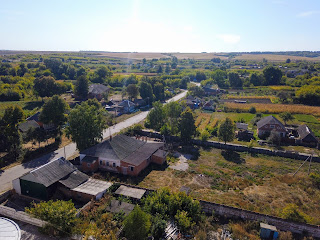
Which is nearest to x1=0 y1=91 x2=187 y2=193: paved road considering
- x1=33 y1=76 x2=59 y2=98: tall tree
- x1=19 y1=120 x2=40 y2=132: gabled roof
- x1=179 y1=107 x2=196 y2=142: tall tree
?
x1=19 y1=120 x2=40 y2=132: gabled roof

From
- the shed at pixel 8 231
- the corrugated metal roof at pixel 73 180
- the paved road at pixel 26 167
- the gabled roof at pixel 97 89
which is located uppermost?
the gabled roof at pixel 97 89

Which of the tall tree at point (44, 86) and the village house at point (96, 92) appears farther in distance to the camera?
the village house at point (96, 92)

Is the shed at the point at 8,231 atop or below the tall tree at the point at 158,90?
below

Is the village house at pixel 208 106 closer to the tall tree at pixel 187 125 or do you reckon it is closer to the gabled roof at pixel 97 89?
the tall tree at pixel 187 125

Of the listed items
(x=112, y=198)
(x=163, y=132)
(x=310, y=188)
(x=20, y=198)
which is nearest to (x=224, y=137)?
(x=163, y=132)

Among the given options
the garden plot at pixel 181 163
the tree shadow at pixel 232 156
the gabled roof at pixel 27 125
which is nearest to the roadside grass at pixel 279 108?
the tree shadow at pixel 232 156

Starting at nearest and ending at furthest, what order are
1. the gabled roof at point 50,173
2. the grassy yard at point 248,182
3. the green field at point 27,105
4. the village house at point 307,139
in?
the gabled roof at point 50,173, the grassy yard at point 248,182, the village house at point 307,139, the green field at point 27,105

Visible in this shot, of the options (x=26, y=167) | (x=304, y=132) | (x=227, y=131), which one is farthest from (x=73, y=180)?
(x=304, y=132)

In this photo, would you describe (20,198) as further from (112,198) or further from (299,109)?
(299,109)
